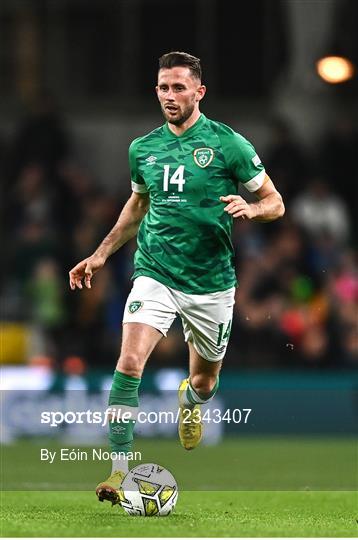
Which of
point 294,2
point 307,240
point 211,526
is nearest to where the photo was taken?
point 211,526

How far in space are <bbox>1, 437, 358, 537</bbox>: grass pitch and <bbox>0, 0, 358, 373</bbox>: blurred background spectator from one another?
5.10 feet

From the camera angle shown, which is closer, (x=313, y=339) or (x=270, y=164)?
(x=313, y=339)

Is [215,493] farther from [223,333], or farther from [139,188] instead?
[139,188]

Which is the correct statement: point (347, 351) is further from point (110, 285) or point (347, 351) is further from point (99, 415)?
point (99, 415)

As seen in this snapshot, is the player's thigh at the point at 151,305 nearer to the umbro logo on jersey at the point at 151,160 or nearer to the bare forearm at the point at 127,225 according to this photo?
the bare forearm at the point at 127,225

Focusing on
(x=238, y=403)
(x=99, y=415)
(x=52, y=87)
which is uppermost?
(x=52, y=87)

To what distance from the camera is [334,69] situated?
19.8m

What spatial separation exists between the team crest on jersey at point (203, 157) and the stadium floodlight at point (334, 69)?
973cm

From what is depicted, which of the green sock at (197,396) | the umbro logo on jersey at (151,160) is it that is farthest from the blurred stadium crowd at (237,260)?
the umbro logo on jersey at (151,160)

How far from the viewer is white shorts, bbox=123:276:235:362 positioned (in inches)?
366

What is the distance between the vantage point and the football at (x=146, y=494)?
9.02 metres

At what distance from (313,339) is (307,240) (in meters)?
1.30

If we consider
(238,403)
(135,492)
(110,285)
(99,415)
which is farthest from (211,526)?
(110,285)

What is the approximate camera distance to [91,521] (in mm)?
8711
